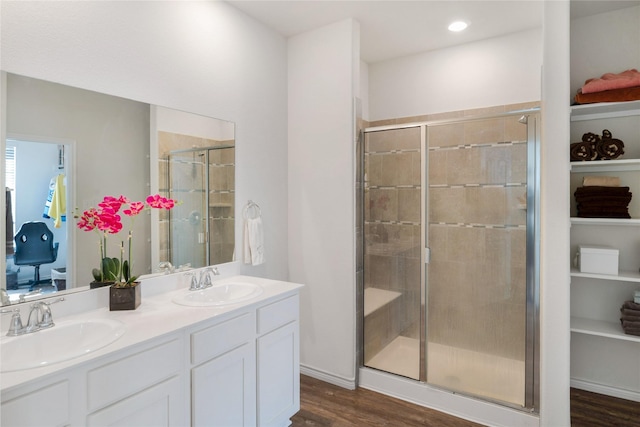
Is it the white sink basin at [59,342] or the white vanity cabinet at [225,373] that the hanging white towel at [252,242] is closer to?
the white vanity cabinet at [225,373]

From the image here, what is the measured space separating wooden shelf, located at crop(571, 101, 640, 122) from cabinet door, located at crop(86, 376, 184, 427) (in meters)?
2.77

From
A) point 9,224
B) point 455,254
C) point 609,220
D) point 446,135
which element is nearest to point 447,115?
point 446,135

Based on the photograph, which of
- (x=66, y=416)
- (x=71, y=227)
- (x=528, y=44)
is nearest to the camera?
(x=66, y=416)

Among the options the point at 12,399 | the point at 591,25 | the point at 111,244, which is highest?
the point at 591,25

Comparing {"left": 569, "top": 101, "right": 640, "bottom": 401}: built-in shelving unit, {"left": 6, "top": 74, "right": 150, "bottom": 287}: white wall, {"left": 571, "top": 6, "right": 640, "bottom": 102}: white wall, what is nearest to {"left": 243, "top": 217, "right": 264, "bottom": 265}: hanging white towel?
{"left": 6, "top": 74, "right": 150, "bottom": 287}: white wall

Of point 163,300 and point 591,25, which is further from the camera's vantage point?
point 591,25

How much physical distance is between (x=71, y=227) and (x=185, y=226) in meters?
0.64

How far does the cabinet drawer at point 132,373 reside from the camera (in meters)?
1.26

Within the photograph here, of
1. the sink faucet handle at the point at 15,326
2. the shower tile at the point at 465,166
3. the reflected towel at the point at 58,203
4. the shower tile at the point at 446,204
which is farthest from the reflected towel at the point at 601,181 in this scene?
the sink faucet handle at the point at 15,326

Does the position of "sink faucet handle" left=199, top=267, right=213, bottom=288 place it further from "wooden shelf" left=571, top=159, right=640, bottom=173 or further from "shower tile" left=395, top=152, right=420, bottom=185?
"wooden shelf" left=571, top=159, right=640, bottom=173

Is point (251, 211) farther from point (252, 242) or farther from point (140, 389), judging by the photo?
point (140, 389)

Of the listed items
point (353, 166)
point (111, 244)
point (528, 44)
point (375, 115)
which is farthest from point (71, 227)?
point (528, 44)

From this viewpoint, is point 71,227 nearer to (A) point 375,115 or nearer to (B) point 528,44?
(A) point 375,115

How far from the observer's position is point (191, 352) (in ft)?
5.24
